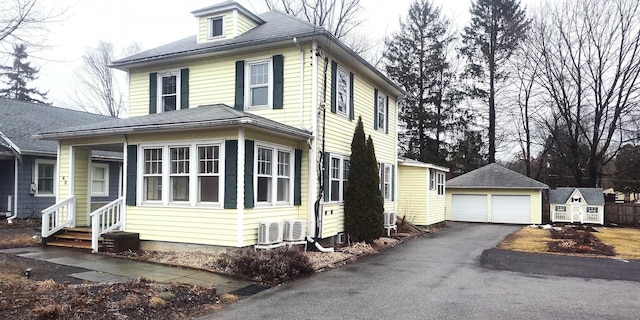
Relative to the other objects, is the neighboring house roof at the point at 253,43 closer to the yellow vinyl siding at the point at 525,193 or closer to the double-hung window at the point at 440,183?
the double-hung window at the point at 440,183

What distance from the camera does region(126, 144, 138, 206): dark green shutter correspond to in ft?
38.1

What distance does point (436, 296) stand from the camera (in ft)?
25.3

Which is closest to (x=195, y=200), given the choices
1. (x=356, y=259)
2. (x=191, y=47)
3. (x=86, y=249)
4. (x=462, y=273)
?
(x=86, y=249)

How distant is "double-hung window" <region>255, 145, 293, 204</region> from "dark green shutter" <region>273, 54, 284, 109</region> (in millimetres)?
1452

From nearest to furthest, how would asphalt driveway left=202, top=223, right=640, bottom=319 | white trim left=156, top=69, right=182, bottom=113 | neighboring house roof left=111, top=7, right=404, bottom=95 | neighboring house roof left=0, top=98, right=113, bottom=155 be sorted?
1. asphalt driveway left=202, top=223, right=640, bottom=319
2. neighboring house roof left=111, top=7, right=404, bottom=95
3. white trim left=156, top=69, right=182, bottom=113
4. neighboring house roof left=0, top=98, right=113, bottom=155

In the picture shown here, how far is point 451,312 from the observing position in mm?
6676

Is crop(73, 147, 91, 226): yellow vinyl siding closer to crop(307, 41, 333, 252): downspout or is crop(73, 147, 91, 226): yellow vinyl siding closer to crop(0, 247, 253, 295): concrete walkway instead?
crop(0, 247, 253, 295): concrete walkway

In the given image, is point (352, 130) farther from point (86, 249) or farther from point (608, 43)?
point (608, 43)

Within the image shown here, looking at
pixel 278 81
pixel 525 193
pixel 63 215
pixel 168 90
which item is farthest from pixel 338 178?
pixel 525 193


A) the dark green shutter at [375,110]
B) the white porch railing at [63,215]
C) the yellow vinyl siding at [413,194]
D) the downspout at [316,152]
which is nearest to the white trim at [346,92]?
the downspout at [316,152]

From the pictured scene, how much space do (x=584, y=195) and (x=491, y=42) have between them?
15.5m

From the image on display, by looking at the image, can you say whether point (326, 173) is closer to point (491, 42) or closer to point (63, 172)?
point (63, 172)

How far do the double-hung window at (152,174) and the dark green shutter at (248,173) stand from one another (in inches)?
97.7

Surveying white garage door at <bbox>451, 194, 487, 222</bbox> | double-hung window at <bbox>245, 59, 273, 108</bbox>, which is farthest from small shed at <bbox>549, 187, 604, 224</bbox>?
double-hung window at <bbox>245, 59, 273, 108</bbox>
